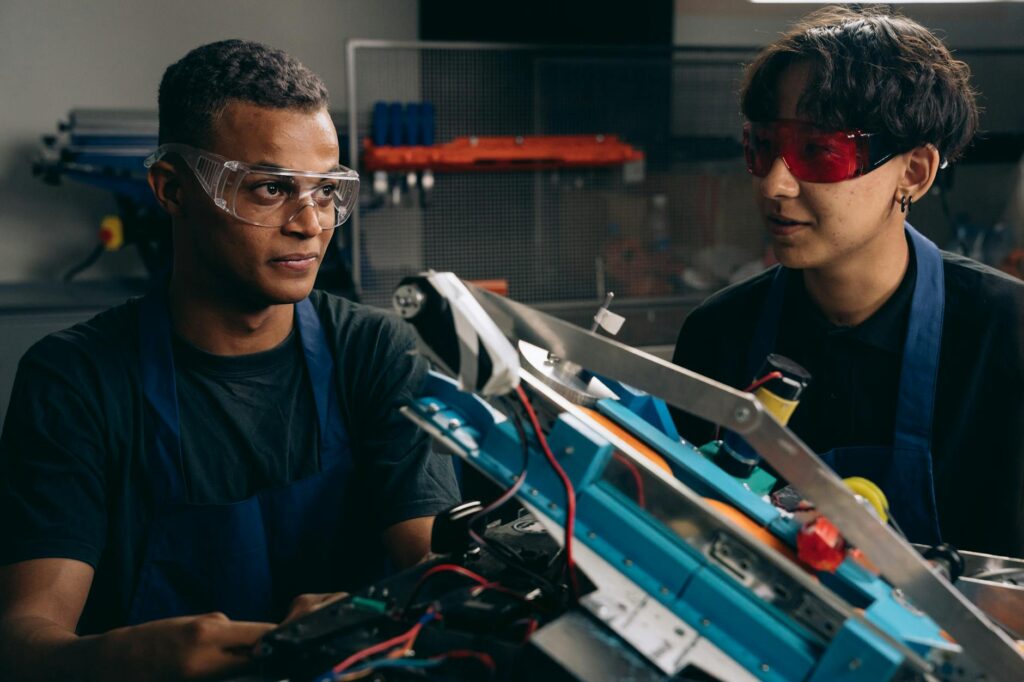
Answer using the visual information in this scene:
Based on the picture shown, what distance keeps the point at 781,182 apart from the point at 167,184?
1.09 metres

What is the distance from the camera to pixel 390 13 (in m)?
4.00

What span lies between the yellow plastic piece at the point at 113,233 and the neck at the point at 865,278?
259cm

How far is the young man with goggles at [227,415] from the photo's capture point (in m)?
1.44

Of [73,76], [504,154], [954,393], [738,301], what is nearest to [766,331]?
[738,301]

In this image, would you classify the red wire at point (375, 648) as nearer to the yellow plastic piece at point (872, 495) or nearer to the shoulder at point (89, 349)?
the yellow plastic piece at point (872, 495)

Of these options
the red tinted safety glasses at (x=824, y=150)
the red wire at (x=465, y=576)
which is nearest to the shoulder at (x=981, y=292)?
the red tinted safety glasses at (x=824, y=150)

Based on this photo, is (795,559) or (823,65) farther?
(823,65)

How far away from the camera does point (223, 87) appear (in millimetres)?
1541

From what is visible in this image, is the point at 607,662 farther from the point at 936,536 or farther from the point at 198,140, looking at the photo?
the point at 198,140

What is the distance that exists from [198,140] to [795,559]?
112 centimetres

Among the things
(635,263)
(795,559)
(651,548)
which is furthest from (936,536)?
(635,263)

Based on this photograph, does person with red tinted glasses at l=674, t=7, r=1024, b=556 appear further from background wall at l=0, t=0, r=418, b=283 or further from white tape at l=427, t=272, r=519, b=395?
background wall at l=0, t=0, r=418, b=283

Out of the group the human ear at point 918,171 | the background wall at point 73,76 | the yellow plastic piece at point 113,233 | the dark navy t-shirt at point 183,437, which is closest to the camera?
the dark navy t-shirt at point 183,437

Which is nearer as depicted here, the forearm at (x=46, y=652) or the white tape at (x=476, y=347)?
the white tape at (x=476, y=347)
